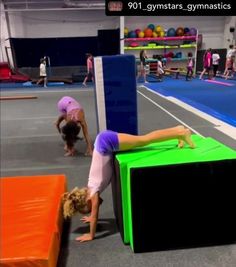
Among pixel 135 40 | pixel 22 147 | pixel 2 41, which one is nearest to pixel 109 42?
pixel 135 40

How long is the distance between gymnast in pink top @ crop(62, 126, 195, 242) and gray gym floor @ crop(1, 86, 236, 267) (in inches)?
9.0

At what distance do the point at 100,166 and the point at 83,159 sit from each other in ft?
7.31

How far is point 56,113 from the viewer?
28.4ft

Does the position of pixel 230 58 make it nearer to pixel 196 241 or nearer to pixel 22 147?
pixel 22 147

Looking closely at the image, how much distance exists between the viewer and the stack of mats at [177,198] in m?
2.36

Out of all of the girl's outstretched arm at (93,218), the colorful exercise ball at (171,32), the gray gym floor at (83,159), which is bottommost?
the gray gym floor at (83,159)

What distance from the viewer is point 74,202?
8.46 feet

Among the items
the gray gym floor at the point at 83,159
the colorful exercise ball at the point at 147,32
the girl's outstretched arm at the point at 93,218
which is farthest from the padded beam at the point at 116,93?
the colorful exercise ball at the point at 147,32

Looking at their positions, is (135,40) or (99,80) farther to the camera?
(135,40)

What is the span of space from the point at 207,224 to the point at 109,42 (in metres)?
16.7

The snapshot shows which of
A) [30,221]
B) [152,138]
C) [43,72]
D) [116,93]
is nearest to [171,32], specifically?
[43,72]

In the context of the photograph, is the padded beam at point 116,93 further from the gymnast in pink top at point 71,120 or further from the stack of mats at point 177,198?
the stack of mats at point 177,198

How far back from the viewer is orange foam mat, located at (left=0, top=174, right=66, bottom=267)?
6.99 feet

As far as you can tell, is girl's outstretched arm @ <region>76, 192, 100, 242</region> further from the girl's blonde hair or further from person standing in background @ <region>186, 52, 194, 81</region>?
person standing in background @ <region>186, 52, 194, 81</region>
